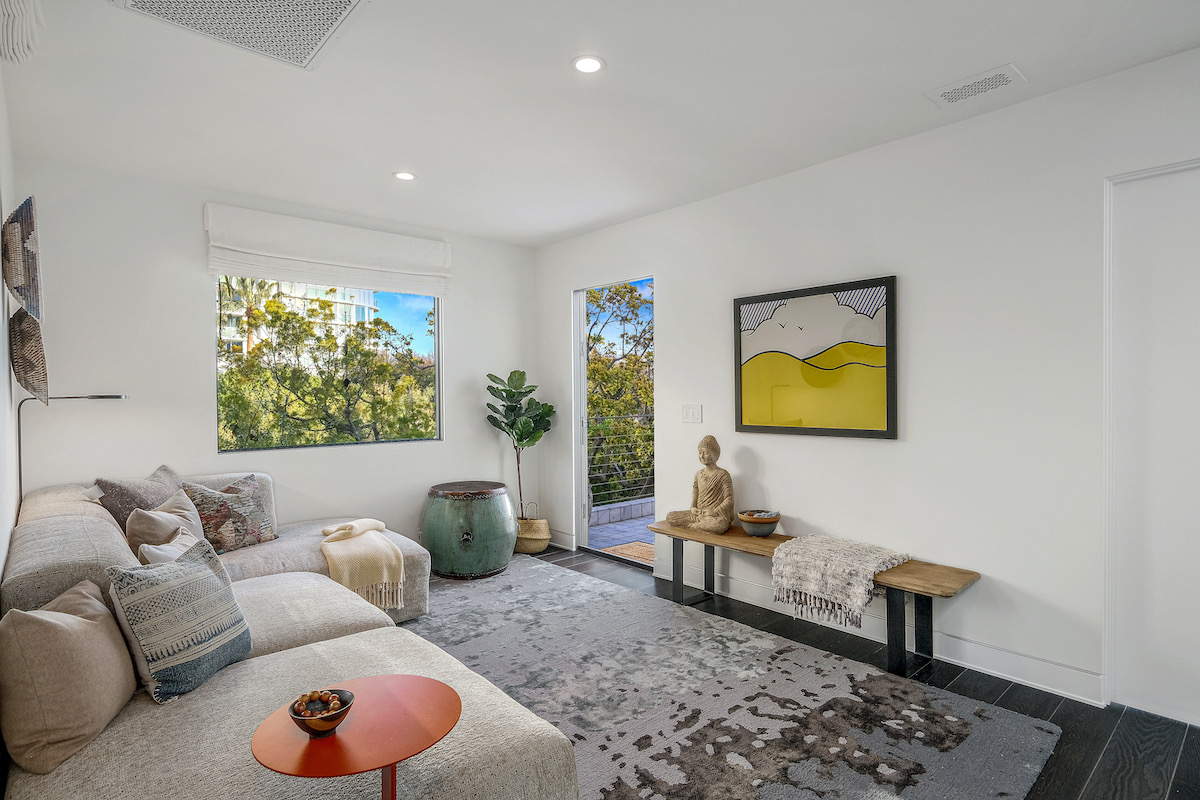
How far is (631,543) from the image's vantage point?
17.3ft

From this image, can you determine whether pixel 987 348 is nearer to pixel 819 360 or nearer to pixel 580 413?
pixel 819 360

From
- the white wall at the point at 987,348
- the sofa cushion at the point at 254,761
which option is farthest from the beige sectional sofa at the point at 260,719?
the white wall at the point at 987,348

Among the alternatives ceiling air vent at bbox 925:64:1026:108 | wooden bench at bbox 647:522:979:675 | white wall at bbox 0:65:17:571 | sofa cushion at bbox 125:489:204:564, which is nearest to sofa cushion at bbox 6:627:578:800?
white wall at bbox 0:65:17:571

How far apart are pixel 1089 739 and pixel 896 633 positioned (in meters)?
0.72

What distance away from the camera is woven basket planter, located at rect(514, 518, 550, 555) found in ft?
16.2

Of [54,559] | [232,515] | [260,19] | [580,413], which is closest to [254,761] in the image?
[54,559]

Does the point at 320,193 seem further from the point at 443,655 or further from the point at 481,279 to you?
the point at 443,655

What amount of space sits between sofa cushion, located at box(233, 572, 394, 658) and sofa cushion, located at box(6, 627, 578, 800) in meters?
0.32

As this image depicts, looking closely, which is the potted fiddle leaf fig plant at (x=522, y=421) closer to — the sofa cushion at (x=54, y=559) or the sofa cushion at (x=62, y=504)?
the sofa cushion at (x=62, y=504)

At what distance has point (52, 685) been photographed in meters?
1.47

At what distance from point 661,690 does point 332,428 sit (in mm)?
2933

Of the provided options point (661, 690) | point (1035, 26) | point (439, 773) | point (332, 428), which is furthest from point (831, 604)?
point (332, 428)

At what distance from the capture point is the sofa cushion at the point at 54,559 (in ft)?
5.56

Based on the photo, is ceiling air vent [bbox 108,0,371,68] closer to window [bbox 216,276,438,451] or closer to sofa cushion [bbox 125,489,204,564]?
sofa cushion [bbox 125,489,204,564]
